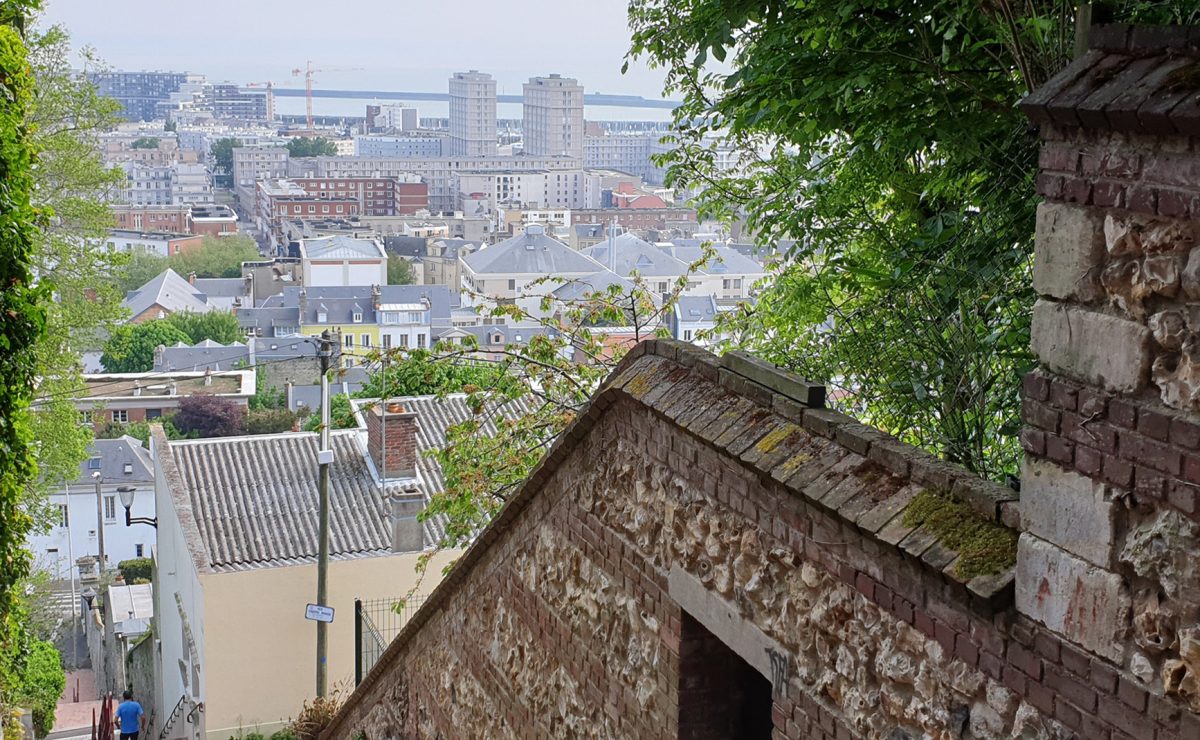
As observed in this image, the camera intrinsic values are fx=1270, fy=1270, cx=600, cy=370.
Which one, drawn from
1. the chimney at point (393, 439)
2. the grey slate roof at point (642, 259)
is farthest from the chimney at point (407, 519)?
the grey slate roof at point (642, 259)

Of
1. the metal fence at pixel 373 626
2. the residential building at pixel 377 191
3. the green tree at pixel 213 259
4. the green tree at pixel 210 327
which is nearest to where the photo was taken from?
the metal fence at pixel 373 626

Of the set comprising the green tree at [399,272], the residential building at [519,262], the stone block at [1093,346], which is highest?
the stone block at [1093,346]

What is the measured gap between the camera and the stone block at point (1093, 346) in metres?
2.77

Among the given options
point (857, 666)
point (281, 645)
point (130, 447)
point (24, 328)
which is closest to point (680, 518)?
point (857, 666)

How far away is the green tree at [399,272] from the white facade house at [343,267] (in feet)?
19.1

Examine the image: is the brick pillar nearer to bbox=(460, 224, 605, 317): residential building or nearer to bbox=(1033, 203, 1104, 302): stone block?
bbox=(1033, 203, 1104, 302): stone block

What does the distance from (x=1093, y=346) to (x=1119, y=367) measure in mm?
93

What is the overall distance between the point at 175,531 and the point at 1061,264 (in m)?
20.5

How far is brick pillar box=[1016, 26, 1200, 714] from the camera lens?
8.64 ft

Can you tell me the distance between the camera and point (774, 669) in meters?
4.31

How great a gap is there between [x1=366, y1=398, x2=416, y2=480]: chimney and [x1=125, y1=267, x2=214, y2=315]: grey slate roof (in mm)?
92496

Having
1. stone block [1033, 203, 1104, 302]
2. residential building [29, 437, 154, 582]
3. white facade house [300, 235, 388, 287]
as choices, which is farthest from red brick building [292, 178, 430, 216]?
stone block [1033, 203, 1104, 302]

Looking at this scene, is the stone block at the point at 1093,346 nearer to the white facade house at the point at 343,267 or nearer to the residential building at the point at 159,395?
the residential building at the point at 159,395

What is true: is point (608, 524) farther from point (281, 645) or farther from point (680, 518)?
point (281, 645)
